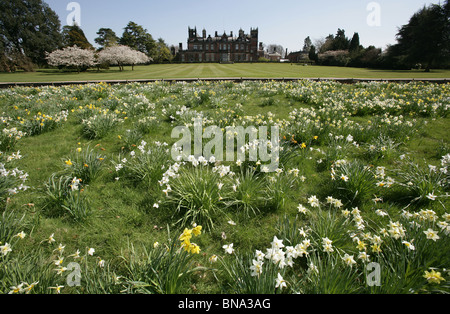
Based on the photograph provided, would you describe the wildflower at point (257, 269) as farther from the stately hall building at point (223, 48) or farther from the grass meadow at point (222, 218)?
the stately hall building at point (223, 48)

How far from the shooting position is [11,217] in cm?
246

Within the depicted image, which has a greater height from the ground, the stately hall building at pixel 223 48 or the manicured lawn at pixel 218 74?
the stately hall building at pixel 223 48

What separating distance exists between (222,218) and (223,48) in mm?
92148

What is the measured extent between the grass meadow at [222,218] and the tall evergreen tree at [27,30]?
5350 centimetres

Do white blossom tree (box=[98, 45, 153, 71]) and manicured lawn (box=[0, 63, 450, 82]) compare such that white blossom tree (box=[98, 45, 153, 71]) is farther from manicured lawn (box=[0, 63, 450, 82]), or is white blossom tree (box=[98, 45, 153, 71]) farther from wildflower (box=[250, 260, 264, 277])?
wildflower (box=[250, 260, 264, 277])

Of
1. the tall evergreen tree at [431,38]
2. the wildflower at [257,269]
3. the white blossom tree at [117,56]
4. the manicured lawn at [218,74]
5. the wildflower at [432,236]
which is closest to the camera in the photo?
the wildflower at [257,269]

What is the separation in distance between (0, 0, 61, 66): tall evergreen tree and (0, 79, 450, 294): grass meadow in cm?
5350

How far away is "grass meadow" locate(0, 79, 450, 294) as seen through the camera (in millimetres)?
1850

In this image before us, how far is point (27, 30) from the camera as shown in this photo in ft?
140

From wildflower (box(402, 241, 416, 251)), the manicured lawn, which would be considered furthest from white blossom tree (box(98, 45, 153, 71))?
wildflower (box(402, 241, 416, 251))

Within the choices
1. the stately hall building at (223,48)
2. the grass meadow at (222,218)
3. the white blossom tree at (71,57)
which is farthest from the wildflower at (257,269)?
the stately hall building at (223,48)

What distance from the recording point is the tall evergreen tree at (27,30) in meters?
41.7

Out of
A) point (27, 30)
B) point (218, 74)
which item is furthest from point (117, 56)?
point (27, 30)
